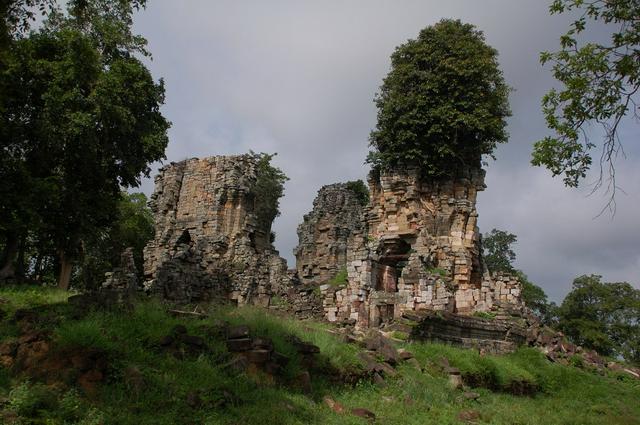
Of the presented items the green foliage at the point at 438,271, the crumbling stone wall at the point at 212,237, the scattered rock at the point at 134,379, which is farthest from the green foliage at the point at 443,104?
the scattered rock at the point at 134,379

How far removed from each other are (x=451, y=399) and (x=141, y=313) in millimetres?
5930

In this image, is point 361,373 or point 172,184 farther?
point 172,184

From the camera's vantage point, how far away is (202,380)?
754 cm

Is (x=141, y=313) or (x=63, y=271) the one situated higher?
(x=63, y=271)

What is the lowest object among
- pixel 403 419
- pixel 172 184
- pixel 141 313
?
pixel 403 419

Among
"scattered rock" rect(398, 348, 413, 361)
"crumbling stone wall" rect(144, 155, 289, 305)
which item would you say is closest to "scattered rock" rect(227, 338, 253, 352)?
"scattered rock" rect(398, 348, 413, 361)

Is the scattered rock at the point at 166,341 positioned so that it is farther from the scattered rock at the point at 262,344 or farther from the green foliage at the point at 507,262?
the green foliage at the point at 507,262

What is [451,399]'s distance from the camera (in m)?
10.5

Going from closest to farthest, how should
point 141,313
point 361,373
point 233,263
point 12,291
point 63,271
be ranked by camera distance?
point 141,313 < point 361,373 < point 12,291 < point 63,271 < point 233,263

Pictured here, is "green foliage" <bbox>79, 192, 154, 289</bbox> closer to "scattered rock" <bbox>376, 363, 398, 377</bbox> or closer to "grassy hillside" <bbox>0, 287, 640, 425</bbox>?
"grassy hillside" <bbox>0, 287, 640, 425</bbox>

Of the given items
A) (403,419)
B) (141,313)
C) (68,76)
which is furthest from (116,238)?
(403,419)

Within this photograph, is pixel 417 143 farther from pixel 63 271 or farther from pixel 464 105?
pixel 63 271

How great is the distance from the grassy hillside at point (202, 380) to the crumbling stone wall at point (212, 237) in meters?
8.28

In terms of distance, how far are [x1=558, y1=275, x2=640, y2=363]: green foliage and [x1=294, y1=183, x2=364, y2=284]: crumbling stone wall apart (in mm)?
18070
